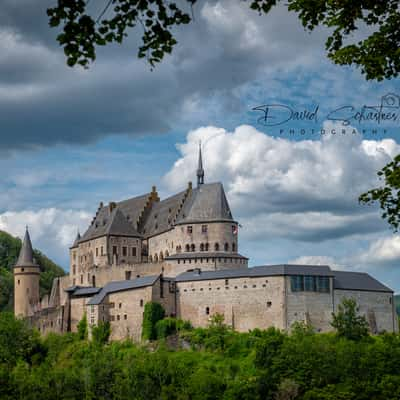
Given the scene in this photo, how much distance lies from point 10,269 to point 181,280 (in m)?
61.9

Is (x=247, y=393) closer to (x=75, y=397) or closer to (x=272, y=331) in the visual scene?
(x=272, y=331)

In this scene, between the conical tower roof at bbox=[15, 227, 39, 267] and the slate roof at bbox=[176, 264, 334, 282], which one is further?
the conical tower roof at bbox=[15, 227, 39, 267]

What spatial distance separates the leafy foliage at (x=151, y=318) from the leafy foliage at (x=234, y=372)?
1.44m

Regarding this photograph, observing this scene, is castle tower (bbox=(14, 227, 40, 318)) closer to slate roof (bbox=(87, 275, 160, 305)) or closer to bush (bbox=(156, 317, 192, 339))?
slate roof (bbox=(87, 275, 160, 305))

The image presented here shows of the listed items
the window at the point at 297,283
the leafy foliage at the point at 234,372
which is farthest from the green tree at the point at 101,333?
the window at the point at 297,283

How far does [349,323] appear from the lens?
6531 cm

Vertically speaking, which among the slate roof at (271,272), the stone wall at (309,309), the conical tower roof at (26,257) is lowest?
the stone wall at (309,309)

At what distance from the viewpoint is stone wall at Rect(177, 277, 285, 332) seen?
68000mm

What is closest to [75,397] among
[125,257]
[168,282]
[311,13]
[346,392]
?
[168,282]

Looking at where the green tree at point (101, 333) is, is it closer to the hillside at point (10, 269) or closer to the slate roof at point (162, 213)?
the slate roof at point (162, 213)

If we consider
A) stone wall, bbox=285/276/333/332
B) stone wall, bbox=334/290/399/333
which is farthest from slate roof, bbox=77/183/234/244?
stone wall, bbox=334/290/399/333

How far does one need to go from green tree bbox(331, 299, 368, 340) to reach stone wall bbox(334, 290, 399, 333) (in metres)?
2.38

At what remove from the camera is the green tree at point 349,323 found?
2544 inches

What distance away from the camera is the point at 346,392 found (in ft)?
179
